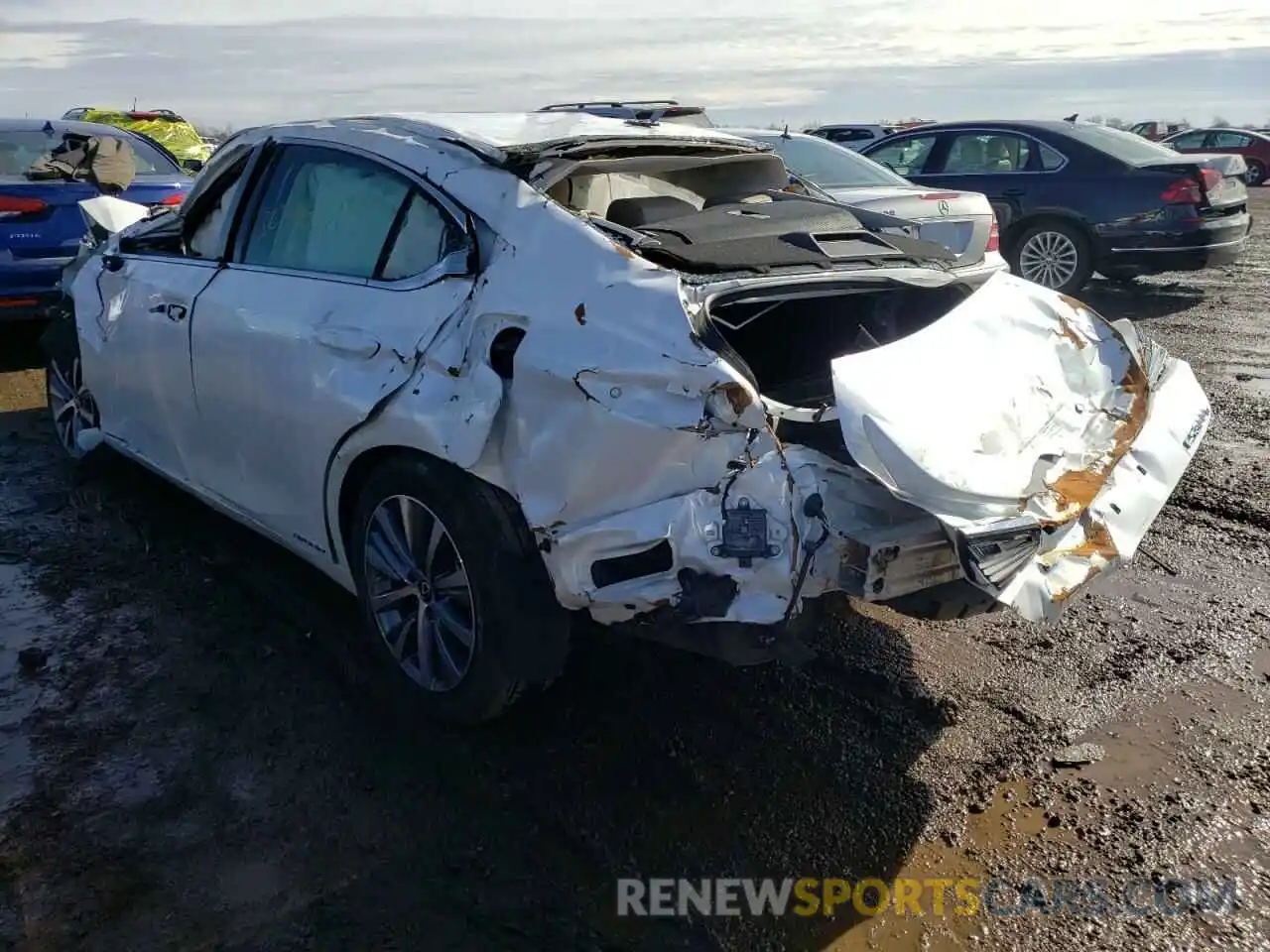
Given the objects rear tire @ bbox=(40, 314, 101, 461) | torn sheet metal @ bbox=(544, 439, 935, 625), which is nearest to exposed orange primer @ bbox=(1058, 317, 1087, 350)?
torn sheet metal @ bbox=(544, 439, 935, 625)

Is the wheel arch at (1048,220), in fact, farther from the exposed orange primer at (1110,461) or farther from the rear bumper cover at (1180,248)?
the exposed orange primer at (1110,461)

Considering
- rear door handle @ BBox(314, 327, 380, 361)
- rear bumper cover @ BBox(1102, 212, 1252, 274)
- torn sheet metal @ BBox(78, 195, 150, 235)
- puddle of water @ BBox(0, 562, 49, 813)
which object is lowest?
puddle of water @ BBox(0, 562, 49, 813)

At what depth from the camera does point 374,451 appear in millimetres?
3182

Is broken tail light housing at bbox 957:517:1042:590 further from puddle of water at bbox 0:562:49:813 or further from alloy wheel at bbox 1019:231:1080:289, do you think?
alloy wheel at bbox 1019:231:1080:289

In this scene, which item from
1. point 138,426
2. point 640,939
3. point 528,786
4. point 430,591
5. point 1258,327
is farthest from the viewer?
point 1258,327

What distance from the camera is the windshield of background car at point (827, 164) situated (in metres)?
7.93

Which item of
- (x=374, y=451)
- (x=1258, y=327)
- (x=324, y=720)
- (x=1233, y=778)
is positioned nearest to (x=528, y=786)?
(x=324, y=720)

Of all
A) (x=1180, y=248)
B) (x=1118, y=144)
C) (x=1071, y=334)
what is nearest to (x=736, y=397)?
(x=1071, y=334)

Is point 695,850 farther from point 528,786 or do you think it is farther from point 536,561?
point 536,561

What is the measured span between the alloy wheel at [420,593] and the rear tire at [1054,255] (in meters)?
8.16

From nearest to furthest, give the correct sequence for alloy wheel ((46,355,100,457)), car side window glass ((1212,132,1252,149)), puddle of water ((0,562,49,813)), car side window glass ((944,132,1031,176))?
puddle of water ((0,562,49,813))
alloy wheel ((46,355,100,457))
car side window glass ((944,132,1031,176))
car side window glass ((1212,132,1252,149))

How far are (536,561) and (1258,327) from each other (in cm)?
820

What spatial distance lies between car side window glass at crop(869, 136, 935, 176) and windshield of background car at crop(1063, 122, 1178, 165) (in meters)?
1.39

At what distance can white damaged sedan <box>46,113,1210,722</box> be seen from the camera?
255 cm
